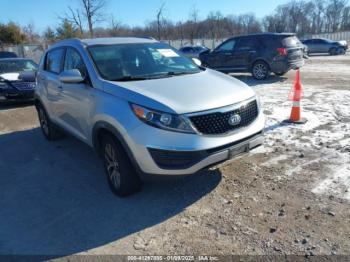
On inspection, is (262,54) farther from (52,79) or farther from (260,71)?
(52,79)

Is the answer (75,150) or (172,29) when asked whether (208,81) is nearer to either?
(75,150)

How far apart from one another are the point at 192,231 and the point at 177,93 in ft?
4.81

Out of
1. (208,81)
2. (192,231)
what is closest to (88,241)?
(192,231)

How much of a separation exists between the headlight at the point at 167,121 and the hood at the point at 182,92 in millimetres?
55

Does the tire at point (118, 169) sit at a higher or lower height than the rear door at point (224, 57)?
lower

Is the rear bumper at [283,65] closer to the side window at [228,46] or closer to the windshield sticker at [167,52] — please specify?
the side window at [228,46]

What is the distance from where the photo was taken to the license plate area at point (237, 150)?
3.55 m

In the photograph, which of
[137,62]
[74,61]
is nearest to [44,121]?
[74,61]

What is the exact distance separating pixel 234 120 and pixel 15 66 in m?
9.91

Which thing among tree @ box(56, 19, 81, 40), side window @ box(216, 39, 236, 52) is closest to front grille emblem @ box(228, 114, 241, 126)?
side window @ box(216, 39, 236, 52)

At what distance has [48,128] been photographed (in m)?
6.29

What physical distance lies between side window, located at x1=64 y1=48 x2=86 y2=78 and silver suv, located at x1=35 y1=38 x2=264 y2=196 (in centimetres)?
1

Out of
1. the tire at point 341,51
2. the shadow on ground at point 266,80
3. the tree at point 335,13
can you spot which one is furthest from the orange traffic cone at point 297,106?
the tree at point 335,13

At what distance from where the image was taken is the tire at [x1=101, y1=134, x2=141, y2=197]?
12.1ft
